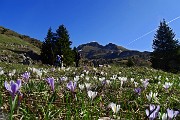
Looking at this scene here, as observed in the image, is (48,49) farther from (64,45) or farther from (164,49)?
(164,49)

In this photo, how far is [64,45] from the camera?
64875 mm

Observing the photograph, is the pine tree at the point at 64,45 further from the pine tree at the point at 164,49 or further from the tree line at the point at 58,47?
the pine tree at the point at 164,49

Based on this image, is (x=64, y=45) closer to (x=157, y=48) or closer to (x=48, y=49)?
(x=48, y=49)

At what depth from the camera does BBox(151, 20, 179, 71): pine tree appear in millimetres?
67188

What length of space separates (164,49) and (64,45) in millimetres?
20802

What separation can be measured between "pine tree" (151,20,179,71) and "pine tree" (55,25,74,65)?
17.7m

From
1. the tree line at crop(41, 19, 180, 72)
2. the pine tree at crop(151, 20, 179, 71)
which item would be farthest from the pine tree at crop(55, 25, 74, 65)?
the pine tree at crop(151, 20, 179, 71)

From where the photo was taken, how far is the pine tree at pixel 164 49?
67.2m

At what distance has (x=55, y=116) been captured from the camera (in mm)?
3236

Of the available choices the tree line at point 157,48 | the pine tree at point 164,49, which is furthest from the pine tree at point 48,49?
the pine tree at point 164,49

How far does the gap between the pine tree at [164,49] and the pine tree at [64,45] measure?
17702 millimetres

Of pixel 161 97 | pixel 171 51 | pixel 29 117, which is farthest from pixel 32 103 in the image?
pixel 171 51

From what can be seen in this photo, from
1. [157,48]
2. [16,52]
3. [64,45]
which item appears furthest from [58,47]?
[157,48]

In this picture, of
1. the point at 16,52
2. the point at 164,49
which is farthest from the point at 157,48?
the point at 16,52
